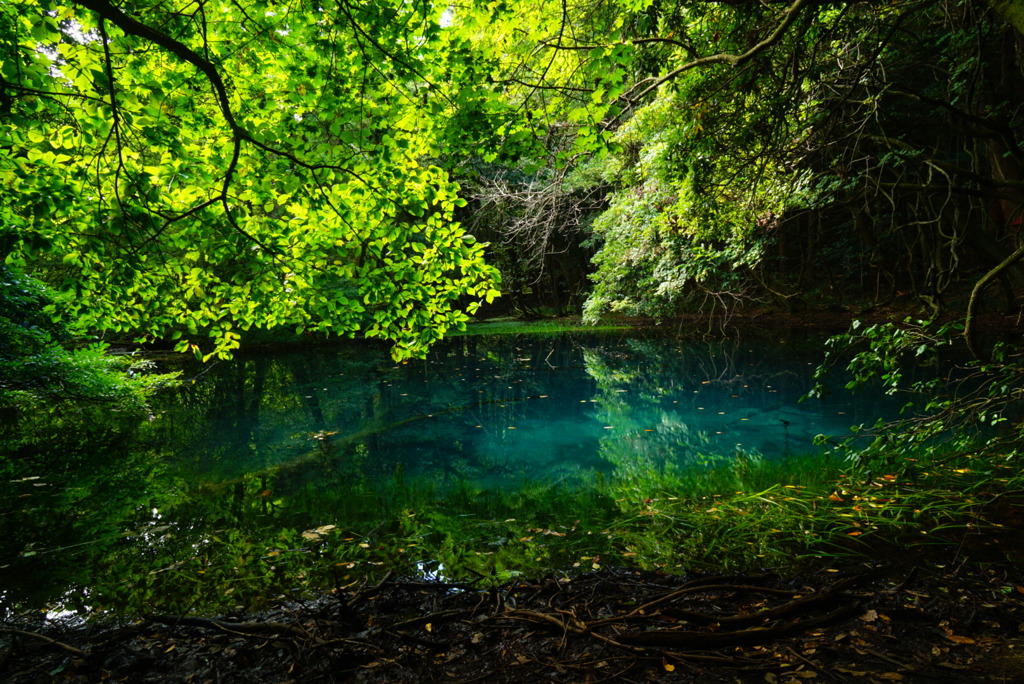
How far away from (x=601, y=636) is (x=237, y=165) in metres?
4.12

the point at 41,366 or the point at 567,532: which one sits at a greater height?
the point at 41,366

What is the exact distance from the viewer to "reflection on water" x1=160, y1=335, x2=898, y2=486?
756 centimetres

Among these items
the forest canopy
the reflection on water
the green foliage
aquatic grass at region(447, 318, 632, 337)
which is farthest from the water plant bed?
aquatic grass at region(447, 318, 632, 337)

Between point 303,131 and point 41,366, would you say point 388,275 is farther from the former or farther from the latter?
point 41,366

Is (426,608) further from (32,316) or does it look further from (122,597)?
(32,316)

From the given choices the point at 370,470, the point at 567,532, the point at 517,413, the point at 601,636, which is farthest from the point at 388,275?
the point at 517,413

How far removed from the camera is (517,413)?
10336 mm

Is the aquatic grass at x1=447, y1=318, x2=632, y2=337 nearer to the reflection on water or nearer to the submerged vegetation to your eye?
the reflection on water

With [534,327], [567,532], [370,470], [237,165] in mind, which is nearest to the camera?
[237,165]

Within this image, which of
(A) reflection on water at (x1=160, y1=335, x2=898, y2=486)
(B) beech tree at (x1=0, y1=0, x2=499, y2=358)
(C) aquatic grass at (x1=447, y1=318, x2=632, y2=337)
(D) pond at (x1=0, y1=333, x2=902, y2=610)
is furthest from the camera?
(C) aquatic grass at (x1=447, y1=318, x2=632, y2=337)

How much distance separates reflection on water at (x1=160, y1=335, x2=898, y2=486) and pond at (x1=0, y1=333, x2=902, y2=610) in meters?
0.06

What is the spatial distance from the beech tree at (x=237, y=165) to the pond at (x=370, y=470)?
1.89m

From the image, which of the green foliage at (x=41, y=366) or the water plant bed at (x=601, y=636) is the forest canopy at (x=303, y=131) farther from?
the green foliage at (x=41, y=366)

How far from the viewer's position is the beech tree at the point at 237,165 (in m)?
3.34
